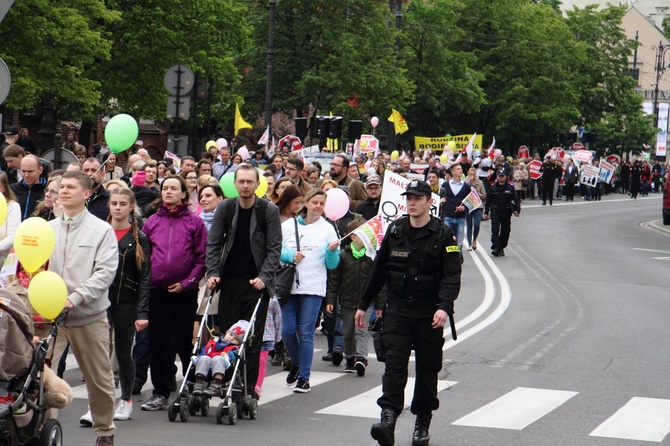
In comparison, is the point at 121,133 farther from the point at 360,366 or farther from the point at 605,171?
the point at 605,171

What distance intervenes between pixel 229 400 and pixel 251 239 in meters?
1.31

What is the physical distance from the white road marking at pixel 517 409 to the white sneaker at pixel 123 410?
2590mm

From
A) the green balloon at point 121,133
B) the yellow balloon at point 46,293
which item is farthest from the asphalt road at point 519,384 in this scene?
the green balloon at point 121,133

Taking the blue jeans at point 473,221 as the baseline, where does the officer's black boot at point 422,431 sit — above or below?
below

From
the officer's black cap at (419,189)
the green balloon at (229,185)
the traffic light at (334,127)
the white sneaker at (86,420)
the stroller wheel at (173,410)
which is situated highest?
the traffic light at (334,127)

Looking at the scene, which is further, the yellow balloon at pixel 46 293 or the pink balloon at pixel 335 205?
the pink balloon at pixel 335 205

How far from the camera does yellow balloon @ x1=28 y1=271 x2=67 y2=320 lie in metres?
7.60

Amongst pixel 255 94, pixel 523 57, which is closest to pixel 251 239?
pixel 255 94

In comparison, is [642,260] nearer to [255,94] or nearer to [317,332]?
[317,332]

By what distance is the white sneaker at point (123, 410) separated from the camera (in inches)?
385

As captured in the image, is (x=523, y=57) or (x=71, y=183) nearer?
(x=71, y=183)

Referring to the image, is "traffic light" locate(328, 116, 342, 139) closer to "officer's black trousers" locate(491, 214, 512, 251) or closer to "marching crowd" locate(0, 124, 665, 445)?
"officer's black trousers" locate(491, 214, 512, 251)

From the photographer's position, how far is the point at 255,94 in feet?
184

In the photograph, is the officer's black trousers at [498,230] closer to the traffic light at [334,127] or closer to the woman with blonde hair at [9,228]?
the traffic light at [334,127]
